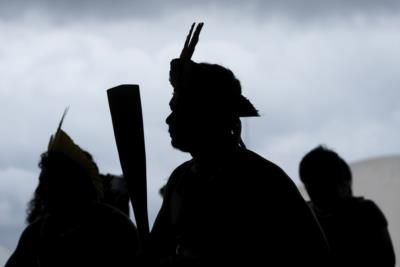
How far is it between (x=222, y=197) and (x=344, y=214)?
1.41m

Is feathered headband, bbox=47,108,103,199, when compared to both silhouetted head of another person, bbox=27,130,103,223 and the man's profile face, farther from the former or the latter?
the man's profile face

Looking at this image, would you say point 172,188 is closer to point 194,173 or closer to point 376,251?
point 194,173

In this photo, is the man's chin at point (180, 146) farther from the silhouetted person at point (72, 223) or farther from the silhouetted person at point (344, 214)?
the silhouetted person at point (344, 214)

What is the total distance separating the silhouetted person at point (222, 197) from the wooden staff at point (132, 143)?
2.9 inches

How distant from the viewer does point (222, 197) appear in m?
2.88

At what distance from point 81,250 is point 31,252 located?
0.31m

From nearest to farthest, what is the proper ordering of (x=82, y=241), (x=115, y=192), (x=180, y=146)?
(x=180, y=146)
(x=82, y=241)
(x=115, y=192)

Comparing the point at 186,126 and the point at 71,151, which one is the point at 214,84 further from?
the point at 71,151

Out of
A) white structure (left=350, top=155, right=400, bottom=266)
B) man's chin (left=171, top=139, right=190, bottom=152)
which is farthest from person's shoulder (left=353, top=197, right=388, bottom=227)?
white structure (left=350, top=155, right=400, bottom=266)

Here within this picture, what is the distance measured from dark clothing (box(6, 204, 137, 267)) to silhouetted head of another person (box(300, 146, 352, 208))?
843 millimetres

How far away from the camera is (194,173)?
9.91ft

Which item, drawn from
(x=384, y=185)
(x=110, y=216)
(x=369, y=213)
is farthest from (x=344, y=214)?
(x=384, y=185)

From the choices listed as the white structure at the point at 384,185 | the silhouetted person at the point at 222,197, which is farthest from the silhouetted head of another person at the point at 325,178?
the white structure at the point at 384,185

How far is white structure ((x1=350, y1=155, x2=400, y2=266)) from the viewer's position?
10602 millimetres
